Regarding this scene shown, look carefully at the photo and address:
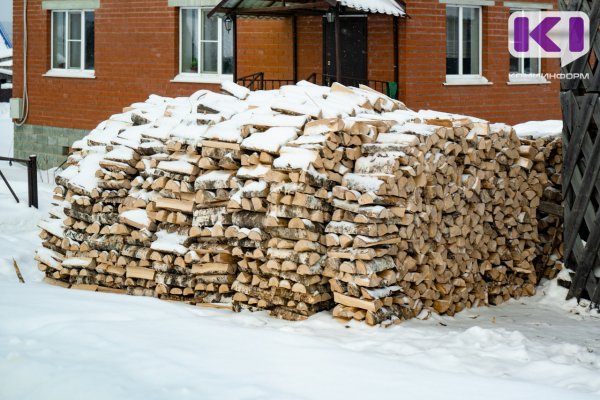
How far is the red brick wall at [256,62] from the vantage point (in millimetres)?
16781

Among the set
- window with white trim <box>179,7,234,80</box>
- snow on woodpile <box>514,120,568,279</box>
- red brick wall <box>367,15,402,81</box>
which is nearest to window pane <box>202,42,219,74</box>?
window with white trim <box>179,7,234,80</box>

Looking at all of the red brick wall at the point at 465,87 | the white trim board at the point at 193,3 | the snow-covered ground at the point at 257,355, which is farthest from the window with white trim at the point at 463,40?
the snow-covered ground at the point at 257,355

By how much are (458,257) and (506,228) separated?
3.49ft

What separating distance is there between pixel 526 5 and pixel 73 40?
996cm

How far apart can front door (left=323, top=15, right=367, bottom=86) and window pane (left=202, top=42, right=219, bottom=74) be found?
265 centimetres

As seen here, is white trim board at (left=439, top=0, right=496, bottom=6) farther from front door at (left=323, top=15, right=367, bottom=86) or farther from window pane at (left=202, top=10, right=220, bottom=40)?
window pane at (left=202, top=10, right=220, bottom=40)

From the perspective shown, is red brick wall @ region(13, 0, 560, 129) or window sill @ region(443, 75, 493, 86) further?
window sill @ region(443, 75, 493, 86)

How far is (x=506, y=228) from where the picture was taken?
10297mm

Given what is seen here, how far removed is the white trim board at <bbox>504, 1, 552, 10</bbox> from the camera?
1817 centimetres

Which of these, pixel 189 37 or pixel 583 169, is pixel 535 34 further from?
pixel 583 169

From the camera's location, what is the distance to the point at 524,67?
62.1 ft

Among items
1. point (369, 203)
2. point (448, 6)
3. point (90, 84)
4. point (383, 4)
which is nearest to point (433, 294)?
point (369, 203)

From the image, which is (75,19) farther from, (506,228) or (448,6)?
(506,228)

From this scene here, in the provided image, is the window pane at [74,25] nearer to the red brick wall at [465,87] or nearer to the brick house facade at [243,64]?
the brick house facade at [243,64]
